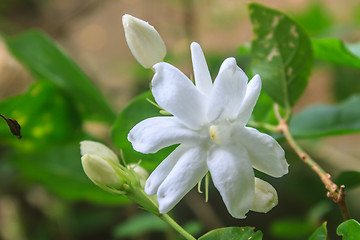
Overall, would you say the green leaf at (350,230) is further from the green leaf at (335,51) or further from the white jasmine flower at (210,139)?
the green leaf at (335,51)

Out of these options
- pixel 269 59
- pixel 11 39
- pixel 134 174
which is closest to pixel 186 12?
pixel 11 39

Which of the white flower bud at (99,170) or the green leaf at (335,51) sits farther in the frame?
the green leaf at (335,51)

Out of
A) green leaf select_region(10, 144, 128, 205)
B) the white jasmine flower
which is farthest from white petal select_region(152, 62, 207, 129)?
green leaf select_region(10, 144, 128, 205)

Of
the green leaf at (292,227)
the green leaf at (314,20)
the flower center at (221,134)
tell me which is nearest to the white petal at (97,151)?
the flower center at (221,134)

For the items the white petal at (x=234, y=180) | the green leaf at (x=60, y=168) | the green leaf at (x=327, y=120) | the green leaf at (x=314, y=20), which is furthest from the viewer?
the green leaf at (x=314, y=20)

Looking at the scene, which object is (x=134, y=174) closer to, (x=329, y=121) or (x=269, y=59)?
(x=269, y=59)

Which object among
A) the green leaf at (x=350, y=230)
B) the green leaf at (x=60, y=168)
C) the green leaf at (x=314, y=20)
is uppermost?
the green leaf at (x=350, y=230)

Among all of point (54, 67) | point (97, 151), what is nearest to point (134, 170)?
point (97, 151)
